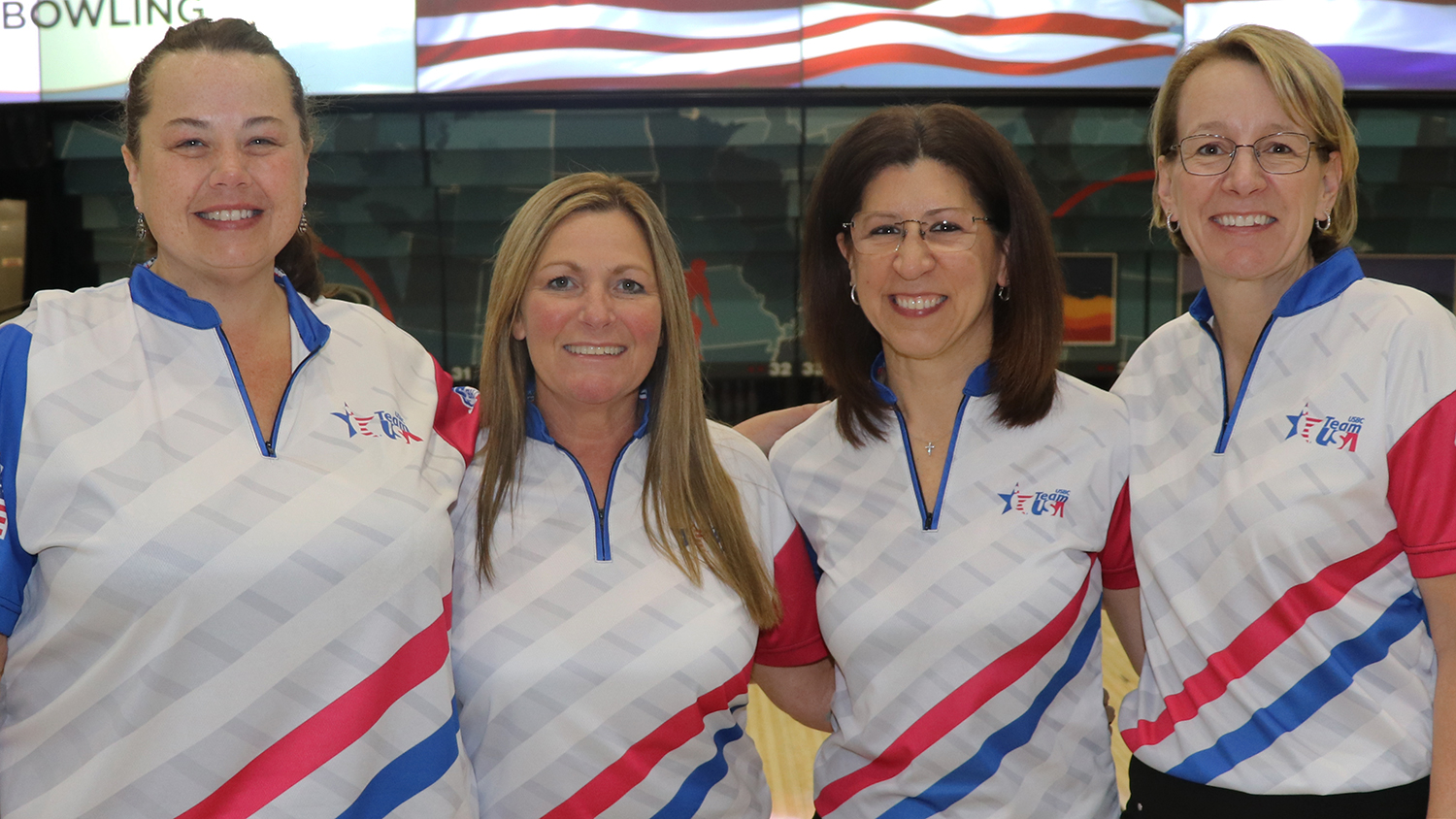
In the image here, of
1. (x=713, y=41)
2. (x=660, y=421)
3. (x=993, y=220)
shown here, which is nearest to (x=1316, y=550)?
(x=993, y=220)

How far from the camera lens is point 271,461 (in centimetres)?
153

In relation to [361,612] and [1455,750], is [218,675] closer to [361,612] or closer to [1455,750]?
[361,612]

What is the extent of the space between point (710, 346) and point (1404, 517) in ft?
12.5

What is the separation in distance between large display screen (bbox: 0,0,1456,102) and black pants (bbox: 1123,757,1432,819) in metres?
3.80

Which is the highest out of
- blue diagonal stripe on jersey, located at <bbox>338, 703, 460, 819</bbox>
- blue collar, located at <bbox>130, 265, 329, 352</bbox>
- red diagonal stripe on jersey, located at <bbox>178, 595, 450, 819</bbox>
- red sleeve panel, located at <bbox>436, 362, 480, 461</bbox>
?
blue collar, located at <bbox>130, 265, 329, 352</bbox>

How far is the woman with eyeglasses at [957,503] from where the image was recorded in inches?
67.6

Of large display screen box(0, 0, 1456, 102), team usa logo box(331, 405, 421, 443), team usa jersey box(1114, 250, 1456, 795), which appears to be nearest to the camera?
team usa jersey box(1114, 250, 1456, 795)

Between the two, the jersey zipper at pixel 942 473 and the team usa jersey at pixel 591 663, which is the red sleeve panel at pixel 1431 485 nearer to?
the jersey zipper at pixel 942 473

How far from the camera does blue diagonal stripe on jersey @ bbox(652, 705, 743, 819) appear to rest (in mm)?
1708

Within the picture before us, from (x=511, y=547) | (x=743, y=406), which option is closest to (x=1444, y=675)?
(x=511, y=547)

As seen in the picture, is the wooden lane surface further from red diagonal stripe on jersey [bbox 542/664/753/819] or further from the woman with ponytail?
the woman with ponytail

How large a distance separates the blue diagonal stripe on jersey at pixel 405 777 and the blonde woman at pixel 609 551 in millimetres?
97

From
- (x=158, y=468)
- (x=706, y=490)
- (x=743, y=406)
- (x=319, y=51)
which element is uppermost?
(x=319, y=51)

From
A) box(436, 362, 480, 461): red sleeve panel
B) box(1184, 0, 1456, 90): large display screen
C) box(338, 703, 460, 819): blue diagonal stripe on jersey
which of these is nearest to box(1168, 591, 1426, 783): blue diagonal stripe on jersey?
box(338, 703, 460, 819): blue diagonal stripe on jersey
